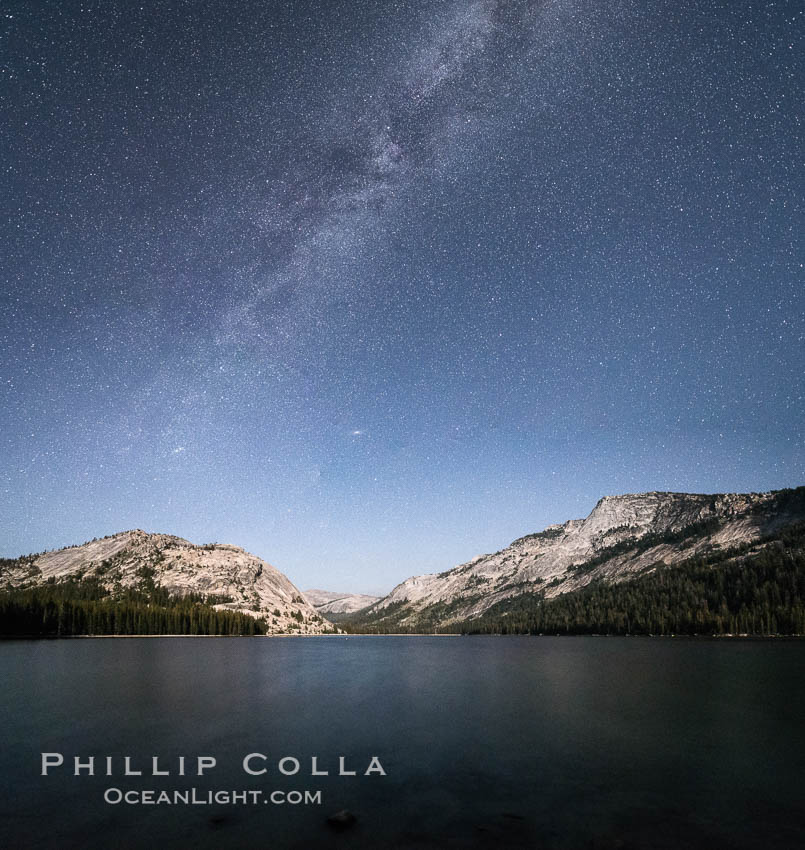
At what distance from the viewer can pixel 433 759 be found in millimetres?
31406

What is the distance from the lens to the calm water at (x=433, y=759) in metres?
19.9

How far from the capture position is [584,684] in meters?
67.2

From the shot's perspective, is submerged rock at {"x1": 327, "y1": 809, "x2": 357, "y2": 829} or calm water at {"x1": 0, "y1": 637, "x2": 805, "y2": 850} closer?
calm water at {"x1": 0, "y1": 637, "x2": 805, "y2": 850}

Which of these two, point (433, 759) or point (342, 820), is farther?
point (433, 759)

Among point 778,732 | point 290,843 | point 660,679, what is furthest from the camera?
point 660,679

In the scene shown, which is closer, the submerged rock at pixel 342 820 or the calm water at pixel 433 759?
the calm water at pixel 433 759

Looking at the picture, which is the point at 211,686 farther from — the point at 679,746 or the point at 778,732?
the point at 778,732

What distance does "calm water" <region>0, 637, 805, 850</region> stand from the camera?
1988 cm

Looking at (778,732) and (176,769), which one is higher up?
(176,769)

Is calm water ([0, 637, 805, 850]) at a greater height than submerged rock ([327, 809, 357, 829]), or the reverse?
submerged rock ([327, 809, 357, 829])

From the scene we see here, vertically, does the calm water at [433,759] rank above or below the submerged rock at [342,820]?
below

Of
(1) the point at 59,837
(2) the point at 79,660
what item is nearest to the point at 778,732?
(1) the point at 59,837

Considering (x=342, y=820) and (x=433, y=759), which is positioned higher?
(x=342, y=820)

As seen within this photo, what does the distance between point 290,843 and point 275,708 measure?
35.7 m
